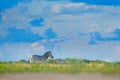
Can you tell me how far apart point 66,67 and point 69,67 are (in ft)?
0.12

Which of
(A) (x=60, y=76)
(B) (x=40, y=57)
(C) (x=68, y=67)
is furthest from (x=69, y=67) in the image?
(B) (x=40, y=57)

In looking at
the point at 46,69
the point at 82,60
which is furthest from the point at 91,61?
the point at 46,69

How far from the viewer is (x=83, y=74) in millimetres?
6723

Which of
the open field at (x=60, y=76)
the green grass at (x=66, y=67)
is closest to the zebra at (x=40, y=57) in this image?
the green grass at (x=66, y=67)

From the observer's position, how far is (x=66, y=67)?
6.74m

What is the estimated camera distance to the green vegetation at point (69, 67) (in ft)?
22.0

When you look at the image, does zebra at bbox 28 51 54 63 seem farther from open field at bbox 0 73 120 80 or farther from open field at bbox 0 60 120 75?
open field at bbox 0 73 120 80

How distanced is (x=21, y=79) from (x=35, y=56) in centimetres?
32

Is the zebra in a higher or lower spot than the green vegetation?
higher

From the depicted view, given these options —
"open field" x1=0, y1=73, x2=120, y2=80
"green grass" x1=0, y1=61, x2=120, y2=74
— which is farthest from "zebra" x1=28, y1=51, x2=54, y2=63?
"open field" x1=0, y1=73, x2=120, y2=80

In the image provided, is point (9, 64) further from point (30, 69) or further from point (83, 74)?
point (83, 74)

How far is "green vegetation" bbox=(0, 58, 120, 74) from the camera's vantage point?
670cm

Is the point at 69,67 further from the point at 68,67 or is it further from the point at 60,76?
the point at 60,76

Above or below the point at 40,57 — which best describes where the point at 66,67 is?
below
